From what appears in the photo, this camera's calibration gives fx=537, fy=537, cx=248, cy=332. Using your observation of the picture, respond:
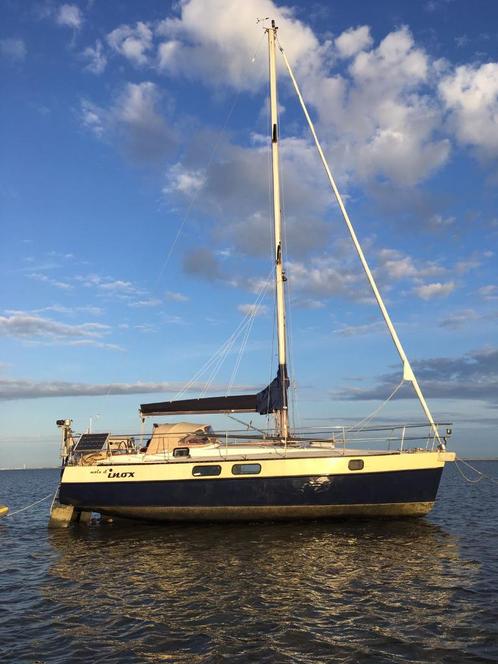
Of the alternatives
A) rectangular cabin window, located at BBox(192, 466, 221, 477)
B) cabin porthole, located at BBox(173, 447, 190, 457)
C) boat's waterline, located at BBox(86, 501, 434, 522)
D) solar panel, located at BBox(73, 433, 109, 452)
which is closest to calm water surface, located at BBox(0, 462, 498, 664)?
boat's waterline, located at BBox(86, 501, 434, 522)

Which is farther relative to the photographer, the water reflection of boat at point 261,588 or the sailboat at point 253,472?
the sailboat at point 253,472

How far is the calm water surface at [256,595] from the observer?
31.4 feet

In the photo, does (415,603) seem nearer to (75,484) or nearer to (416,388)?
(416,388)

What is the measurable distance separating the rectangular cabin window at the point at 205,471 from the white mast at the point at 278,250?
347 centimetres

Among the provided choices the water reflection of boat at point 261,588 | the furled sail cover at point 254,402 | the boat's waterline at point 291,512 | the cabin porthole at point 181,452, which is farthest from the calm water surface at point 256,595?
the furled sail cover at point 254,402

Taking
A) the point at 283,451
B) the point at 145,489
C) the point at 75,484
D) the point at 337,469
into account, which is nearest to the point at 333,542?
the point at 337,469

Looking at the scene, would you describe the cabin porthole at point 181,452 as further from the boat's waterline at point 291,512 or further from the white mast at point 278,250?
the white mast at point 278,250

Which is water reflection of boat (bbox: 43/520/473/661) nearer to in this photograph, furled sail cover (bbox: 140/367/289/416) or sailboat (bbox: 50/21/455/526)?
sailboat (bbox: 50/21/455/526)

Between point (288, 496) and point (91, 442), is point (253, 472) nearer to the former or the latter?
point (288, 496)

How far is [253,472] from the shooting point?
66.9 feet

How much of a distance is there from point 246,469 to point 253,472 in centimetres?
29

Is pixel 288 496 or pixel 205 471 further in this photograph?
pixel 205 471

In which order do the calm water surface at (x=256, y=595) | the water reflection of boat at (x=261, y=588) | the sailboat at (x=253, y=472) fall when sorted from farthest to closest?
the sailboat at (x=253, y=472) < the water reflection of boat at (x=261, y=588) < the calm water surface at (x=256, y=595)

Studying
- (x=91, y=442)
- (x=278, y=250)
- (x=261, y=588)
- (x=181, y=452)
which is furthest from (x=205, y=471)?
(x=278, y=250)
